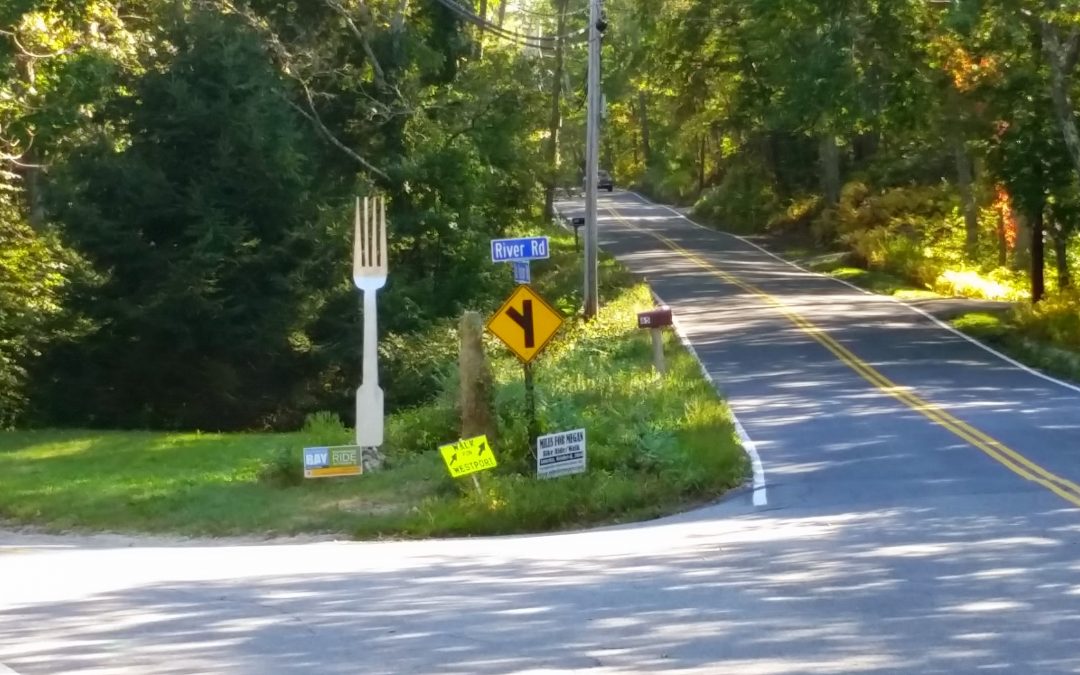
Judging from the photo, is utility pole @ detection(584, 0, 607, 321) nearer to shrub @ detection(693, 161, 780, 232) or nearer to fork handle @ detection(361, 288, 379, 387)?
fork handle @ detection(361, 288, 379, 387)

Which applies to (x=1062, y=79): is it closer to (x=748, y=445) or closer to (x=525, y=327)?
(x=748, y=445)

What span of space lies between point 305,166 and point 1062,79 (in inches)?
664

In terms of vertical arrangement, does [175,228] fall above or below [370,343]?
above

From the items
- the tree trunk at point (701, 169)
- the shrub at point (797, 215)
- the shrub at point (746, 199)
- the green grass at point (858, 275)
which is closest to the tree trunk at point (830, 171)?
the shrub at point (797, 215)

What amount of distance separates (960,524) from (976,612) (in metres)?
4.71

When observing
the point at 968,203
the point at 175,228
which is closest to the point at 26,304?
the point at 175,228

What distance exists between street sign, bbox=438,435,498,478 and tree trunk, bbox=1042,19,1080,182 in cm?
1876

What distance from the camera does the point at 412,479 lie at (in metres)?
19.2

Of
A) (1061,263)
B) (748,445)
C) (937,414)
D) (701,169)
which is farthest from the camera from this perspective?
(701,169)

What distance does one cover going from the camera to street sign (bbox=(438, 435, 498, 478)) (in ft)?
57.6

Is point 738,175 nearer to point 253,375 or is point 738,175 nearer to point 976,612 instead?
point 253,375

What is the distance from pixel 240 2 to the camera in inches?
1432

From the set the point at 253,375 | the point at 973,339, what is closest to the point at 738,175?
the point at 973,339

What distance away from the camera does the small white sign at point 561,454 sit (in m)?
18.6
